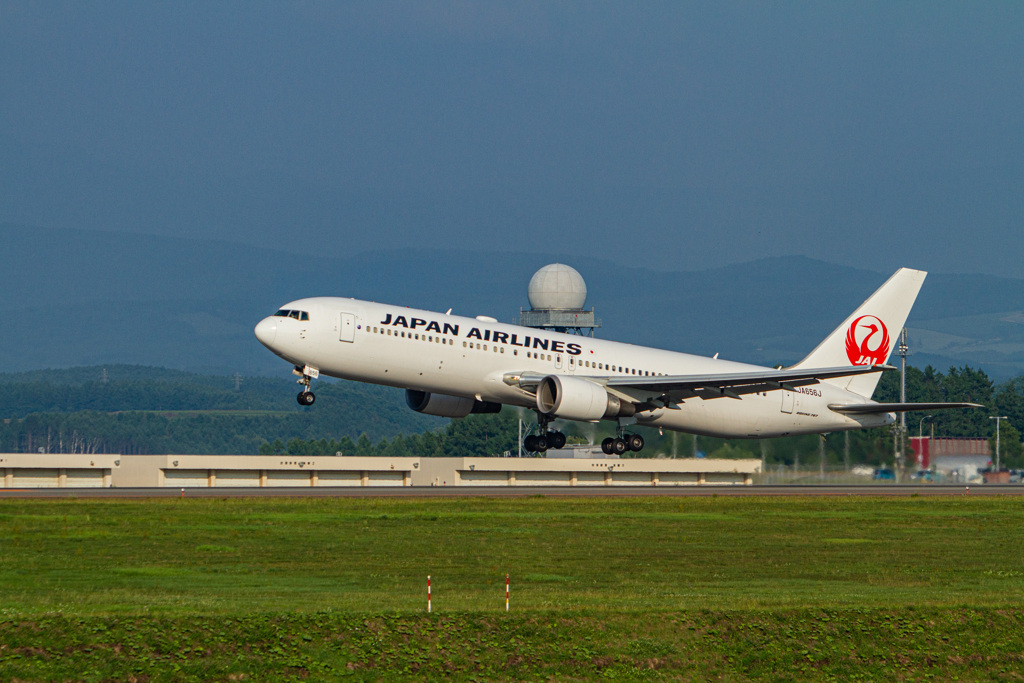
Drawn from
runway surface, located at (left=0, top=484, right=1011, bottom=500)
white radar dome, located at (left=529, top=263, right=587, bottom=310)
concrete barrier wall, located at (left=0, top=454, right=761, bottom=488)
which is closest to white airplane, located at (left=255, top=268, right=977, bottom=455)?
runway surface, located at (left=0, top=484, right=1011, bottom=500)

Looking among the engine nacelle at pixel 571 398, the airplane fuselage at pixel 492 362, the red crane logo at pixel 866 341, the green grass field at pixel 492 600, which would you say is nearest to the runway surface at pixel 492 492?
the airplane fuselage at pixel 492 362

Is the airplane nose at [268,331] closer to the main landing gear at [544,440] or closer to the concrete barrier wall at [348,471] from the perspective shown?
the main landing gear at [544,440]

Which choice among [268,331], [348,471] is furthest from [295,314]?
[348,471]

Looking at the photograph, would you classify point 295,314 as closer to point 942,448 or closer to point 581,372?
point 581,372

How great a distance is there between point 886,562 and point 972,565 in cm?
209

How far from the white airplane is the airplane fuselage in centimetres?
5

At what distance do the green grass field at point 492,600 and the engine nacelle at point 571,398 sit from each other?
12.3 m

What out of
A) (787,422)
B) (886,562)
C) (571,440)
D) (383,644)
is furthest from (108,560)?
(571,440)

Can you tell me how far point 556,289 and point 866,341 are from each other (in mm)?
68116

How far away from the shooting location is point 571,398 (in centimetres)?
5031

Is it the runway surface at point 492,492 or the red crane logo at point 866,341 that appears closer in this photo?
the runway surface at point 492,492

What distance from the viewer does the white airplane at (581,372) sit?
156 ft

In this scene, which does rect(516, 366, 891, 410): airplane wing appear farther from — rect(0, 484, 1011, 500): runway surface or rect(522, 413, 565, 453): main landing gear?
rect(0, 484, 1011, 500): runway surface

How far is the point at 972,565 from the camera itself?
30875 millimetres
